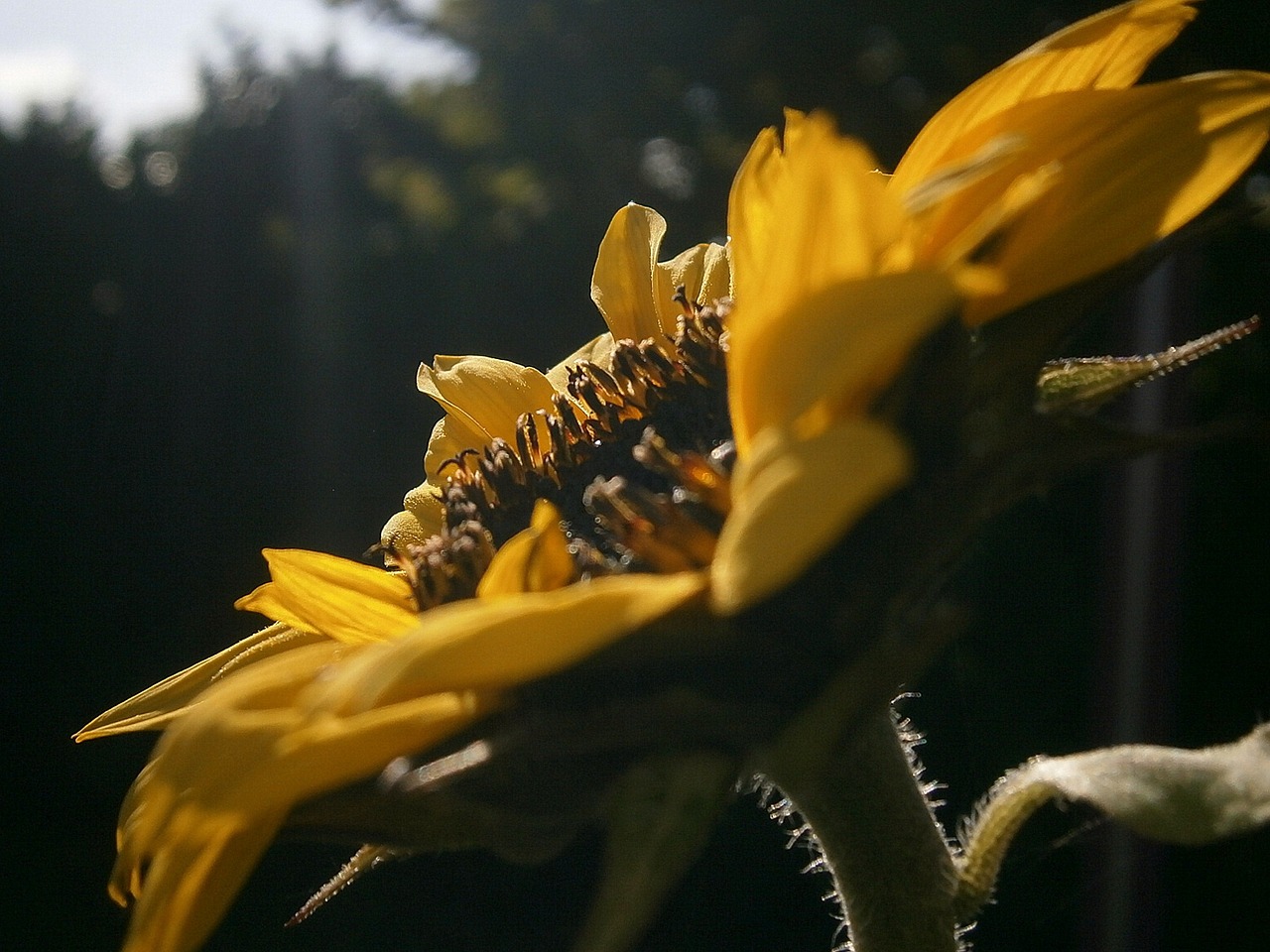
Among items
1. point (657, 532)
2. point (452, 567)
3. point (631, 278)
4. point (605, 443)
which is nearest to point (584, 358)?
point (631, 278)

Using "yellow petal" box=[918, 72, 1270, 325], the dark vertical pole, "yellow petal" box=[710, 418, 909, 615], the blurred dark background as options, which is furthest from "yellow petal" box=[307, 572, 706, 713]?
the dark vertical pole

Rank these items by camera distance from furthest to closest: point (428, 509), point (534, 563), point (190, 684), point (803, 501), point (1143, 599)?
point (1143, 599), point (428, 509), point (190, 684), point (534, 563), point (803, 501)

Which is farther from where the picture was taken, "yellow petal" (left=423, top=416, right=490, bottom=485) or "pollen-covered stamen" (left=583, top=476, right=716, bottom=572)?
"yellow petal" (left=423, top=416, right=490, bottom=485)

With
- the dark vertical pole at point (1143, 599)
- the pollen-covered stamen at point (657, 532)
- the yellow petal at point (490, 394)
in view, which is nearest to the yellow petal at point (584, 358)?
the yellow petal at point (490, 394)

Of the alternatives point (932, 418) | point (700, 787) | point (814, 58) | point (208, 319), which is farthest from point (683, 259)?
point (208, 319)

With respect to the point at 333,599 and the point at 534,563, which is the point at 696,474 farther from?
the point at 333,599

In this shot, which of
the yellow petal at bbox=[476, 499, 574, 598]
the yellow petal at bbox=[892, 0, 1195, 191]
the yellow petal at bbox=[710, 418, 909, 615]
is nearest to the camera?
the yellow petal at bbox=[710, 418, 909, 615]

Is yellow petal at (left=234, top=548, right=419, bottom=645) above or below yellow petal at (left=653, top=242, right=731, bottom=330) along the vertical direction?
below

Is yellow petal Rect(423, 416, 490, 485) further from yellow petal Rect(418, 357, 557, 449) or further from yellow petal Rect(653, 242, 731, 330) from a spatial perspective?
yellow petal Rect(653, 242, 731, 330)

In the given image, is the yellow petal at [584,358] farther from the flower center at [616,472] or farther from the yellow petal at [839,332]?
the yellow petal at [839,332]
